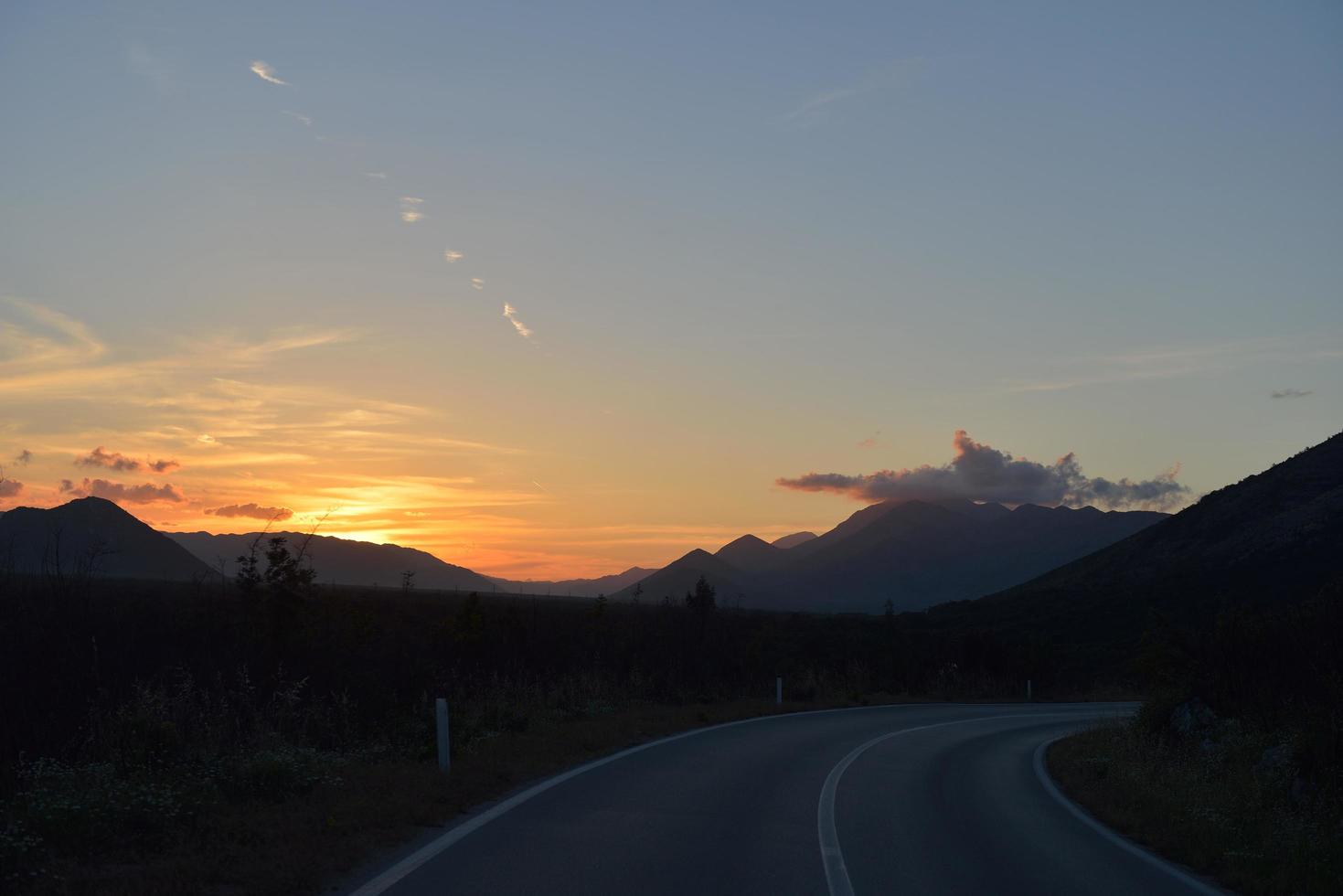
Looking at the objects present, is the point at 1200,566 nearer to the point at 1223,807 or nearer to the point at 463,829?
the point at 1223,807

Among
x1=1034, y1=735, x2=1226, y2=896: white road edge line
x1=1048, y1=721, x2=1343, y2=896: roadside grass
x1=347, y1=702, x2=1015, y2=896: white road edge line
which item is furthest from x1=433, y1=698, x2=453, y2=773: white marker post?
x1=1048, y1=721, x2=1343, y2=896: roadside grass

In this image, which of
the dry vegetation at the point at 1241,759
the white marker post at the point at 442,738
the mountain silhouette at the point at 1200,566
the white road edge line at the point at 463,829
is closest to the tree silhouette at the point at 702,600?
the dry vegetation at the point at 1241,759

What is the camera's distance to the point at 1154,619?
20.3 m

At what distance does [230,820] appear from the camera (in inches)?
366

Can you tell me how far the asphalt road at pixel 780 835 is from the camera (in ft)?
27.5

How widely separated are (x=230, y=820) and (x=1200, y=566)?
9029cm

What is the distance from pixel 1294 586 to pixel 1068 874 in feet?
236

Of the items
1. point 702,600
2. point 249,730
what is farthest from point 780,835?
point 702,600

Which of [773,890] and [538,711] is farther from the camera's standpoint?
[538,711]

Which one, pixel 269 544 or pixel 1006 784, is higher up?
pixel 269 544

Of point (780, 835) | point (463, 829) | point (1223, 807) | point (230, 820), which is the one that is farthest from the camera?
point (1223, 807)

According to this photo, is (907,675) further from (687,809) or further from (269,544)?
(687,809)

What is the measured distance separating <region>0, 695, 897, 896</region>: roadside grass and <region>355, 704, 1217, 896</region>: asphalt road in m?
0.60

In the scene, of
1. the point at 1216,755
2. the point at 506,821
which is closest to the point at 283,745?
the point at 506,821
